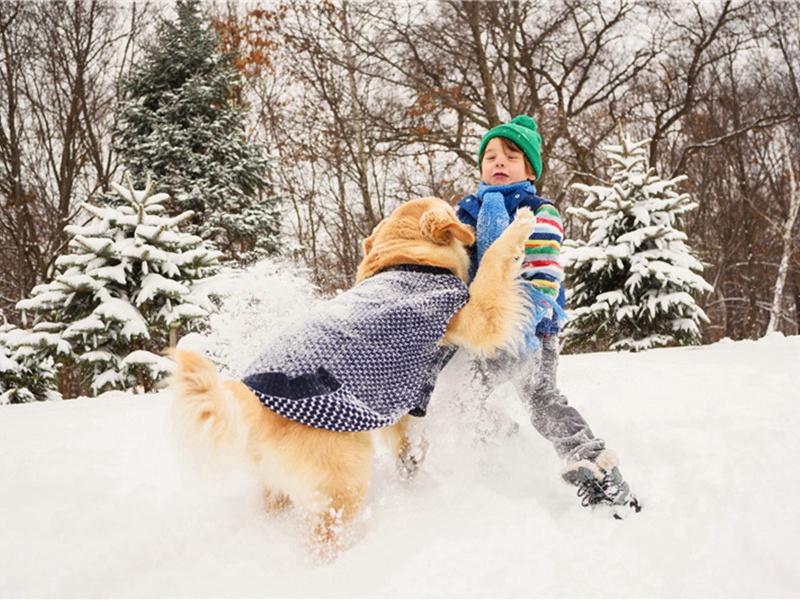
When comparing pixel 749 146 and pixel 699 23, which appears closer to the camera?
pixel 699 23

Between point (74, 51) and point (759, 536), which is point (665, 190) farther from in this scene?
point (74, 51)

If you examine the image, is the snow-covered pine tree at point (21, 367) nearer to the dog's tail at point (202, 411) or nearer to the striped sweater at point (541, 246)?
the dog's tail at point (202, 411)

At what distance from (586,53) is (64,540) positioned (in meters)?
13.5

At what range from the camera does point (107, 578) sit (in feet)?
5.08

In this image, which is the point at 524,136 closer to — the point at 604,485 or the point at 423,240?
the point at 423,240

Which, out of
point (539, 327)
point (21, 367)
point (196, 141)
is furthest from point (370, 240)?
point (196, 141)

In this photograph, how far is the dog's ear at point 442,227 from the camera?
2117 millimetres

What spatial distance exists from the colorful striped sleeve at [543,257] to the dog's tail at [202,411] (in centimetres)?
137

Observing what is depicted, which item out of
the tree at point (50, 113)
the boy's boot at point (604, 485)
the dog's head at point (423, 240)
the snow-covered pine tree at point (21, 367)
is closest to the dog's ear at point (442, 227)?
the dog's head at point (423, 240)

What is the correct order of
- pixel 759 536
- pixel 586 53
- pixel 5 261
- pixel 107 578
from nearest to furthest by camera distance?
pixel 107 578 → pixel 759 536 → pixel 586 53 → pixel 5 261

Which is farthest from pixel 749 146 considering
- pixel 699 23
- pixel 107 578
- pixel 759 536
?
pixel 107 578

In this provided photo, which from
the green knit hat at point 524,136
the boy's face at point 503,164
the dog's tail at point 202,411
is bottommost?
the dog's tail at point 202,411

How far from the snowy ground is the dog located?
0.22 meters

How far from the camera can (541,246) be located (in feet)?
7.29
